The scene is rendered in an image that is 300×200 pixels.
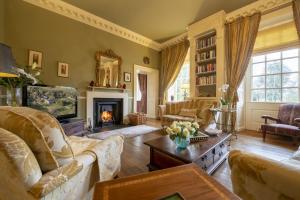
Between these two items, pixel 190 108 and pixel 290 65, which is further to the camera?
pixel 190 108

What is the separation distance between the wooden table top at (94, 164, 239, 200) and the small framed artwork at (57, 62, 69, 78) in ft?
12.5

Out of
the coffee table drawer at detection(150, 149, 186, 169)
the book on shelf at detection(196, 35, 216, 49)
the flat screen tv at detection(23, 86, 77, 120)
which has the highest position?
the book on shelf at detection(196, 35, 216, 49)

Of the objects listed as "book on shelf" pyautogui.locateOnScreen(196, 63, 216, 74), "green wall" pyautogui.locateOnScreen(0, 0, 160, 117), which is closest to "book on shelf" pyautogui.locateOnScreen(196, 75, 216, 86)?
"book on shelf" pyautogui.locateOnScreen(196, 63, 216, 74)

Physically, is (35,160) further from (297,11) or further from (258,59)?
(258,59)

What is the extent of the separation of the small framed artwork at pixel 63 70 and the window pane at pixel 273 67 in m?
5.51

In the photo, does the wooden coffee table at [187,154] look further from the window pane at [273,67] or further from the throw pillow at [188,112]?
the window pane at [273,67]

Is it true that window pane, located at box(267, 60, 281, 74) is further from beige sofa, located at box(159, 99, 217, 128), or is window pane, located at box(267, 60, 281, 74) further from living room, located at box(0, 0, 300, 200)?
beige sofa, located at box(159, 99, 217, 128)

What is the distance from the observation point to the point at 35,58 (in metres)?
3.41

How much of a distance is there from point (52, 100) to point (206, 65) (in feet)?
13.2

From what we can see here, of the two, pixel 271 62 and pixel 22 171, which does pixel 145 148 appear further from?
pixel 271 62

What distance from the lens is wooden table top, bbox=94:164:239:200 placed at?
0.65 meters

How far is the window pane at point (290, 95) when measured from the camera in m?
3.78

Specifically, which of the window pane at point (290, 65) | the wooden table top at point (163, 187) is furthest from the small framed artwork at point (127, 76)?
the wooden table top at point (163, 187)

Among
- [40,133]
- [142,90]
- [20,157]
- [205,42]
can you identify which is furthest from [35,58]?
[142,90]
